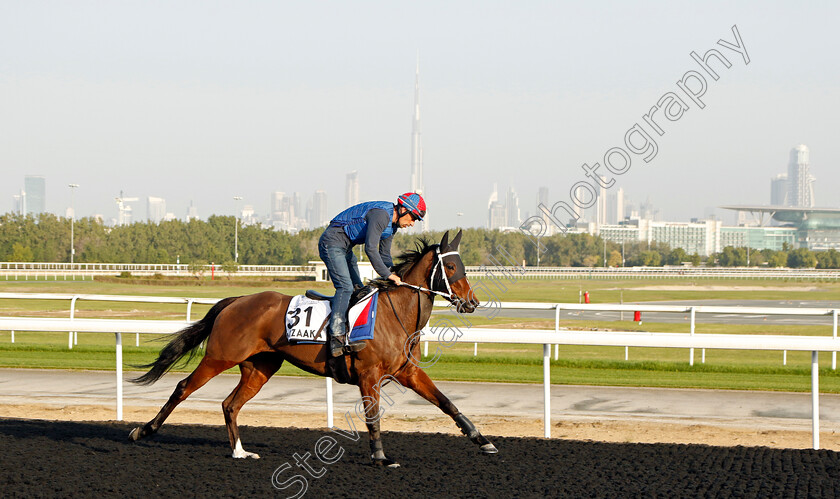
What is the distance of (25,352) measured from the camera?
46.9ft

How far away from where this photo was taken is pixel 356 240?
A: 204 inches

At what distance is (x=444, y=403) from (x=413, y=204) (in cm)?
126

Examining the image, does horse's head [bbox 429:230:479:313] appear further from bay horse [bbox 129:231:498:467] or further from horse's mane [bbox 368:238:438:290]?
horse's mane [bbox 368:238:438:290]

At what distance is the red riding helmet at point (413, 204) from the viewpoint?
5.07 meters

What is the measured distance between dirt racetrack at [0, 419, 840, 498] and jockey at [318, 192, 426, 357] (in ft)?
2.61

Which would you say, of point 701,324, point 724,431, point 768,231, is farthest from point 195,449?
point 768,231

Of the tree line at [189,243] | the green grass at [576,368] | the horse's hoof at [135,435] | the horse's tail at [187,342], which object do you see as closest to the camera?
the horse's hoof at [135,435]

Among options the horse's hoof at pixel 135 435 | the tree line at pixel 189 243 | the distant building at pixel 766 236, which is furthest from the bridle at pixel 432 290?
the distant building at pixel 766 236

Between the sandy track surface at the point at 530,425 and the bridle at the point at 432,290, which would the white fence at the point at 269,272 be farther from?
the bridle at the point at 432,290

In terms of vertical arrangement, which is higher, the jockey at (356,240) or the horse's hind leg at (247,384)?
the jockey at (356,240)

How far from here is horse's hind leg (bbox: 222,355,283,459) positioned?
16.8ft

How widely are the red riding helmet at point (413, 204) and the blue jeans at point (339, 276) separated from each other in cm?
48

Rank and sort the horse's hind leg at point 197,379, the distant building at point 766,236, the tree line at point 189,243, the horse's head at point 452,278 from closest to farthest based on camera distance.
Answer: the horse's head at point 452,278
the horse's hind leg at point 197,379
the tree line at point 189,243
the distant building at point 766,236

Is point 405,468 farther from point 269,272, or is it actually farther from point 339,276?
point 269,272
